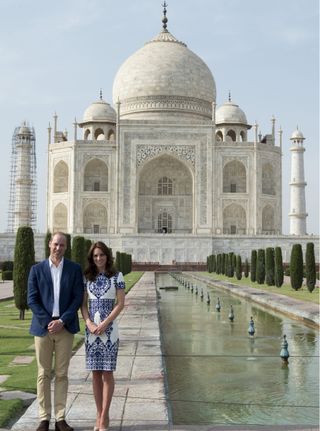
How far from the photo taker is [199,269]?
93.9 feet

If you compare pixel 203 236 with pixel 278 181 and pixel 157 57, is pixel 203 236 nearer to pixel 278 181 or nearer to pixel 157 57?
pixel 278 181

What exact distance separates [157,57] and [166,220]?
9267 mm

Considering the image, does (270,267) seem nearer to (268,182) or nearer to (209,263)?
(209,263)

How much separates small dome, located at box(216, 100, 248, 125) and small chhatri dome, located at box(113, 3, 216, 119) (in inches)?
26.4

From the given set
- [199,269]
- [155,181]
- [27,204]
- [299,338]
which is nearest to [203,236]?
[199,269]

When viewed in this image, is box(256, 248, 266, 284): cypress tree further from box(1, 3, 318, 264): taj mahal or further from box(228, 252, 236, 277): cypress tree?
box(1, 3, 318, 264): taj mahal

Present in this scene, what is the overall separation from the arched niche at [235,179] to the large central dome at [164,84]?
358 cm

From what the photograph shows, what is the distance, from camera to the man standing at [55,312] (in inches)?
137

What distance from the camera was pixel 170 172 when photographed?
34.8m

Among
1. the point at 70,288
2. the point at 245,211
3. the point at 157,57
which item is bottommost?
the point at 70,288

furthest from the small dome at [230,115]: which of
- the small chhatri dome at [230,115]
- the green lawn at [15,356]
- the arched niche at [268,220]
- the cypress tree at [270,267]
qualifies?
the green lawn at [15,356]

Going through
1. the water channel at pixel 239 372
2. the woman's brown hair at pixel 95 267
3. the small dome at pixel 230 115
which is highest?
the small dome at pixel 230 115

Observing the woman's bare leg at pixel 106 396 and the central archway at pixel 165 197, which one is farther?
the central archway at pixel 165 197

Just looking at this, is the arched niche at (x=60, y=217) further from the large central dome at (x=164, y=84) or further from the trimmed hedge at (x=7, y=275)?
the trimmed hedge at (x=7, y=275)
